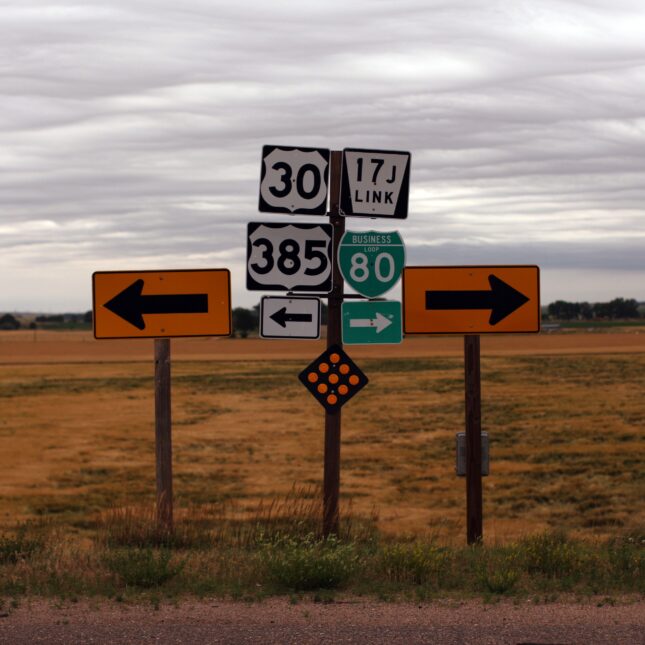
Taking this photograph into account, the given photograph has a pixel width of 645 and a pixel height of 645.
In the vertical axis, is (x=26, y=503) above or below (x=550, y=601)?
below

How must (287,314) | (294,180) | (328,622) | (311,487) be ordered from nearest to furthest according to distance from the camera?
1. (328,622)
2. (294,180)
3. (287,314)
4. (311,487)

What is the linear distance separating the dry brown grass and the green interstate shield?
4225 mm

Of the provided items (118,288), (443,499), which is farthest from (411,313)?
(443,499)

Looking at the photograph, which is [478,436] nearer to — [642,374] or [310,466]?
[310,466]

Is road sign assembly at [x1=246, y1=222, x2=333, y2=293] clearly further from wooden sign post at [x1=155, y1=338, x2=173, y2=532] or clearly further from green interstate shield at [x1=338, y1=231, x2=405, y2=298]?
wooden sign post at [x1=155, y1=338, x2=173, y2=532]

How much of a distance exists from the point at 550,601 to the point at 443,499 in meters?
13.1

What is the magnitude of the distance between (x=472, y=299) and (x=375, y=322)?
3.39 ft

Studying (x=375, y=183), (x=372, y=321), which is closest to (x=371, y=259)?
(x=372, y=321)

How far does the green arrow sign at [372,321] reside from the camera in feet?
35.0

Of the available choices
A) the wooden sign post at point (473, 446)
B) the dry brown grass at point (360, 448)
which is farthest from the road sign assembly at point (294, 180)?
the dry brown grass at point (360, 448)

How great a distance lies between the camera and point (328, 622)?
688 centimetres

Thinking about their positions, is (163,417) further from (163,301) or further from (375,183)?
(375,183)

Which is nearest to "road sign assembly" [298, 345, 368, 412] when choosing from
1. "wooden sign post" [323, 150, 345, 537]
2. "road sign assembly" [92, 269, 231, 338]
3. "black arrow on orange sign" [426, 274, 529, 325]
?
"wooden sign post" [323, 150, 345, 537]

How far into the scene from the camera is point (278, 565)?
7.86 m
